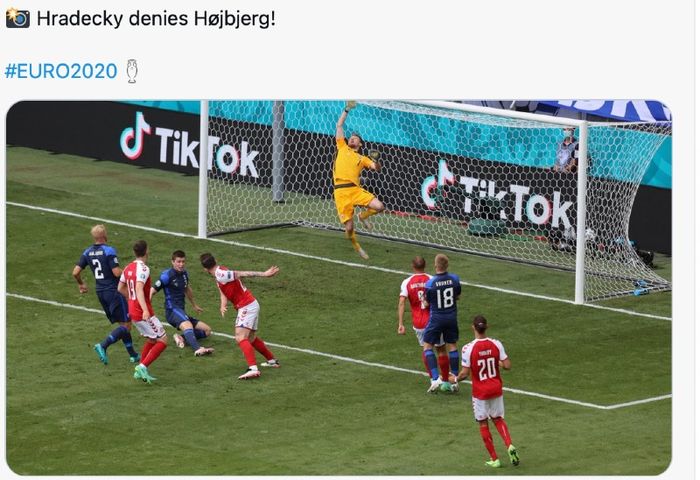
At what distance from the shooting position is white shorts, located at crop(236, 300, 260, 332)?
25.6 m

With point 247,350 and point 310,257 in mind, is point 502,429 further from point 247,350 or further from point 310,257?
point 310,257

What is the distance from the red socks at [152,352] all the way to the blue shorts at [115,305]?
1213 millimetres

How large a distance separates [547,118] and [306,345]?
6376 millimetres

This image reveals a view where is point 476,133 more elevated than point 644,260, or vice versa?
point 476,133

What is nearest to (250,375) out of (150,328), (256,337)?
(256,337)

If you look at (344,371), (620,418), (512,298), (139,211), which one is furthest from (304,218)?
(620,418)

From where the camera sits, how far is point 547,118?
1197 inches

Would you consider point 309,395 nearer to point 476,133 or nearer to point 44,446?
point 44,446

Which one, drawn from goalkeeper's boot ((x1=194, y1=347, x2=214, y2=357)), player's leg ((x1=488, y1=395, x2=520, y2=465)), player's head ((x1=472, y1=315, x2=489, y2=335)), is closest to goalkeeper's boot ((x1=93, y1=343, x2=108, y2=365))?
goalkeeper's boot ((x1=194, y1=347, x2=214, y2=357))

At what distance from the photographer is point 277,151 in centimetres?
3531

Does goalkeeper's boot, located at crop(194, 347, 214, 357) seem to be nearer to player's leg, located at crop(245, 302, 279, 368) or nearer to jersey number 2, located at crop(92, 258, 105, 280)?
player's leg, located at crop(245, 302, 279, 368)

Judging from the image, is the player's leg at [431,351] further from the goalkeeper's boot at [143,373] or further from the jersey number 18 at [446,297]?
the goalkeeper's boot at [143,373]

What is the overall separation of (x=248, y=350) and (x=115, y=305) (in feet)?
8.14

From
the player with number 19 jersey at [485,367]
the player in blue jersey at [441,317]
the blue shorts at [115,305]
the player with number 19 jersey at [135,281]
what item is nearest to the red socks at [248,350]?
the player with number 19 jersey at [135,281]
